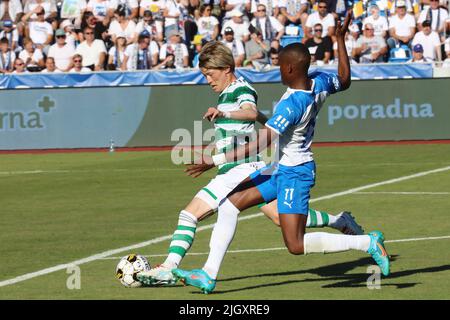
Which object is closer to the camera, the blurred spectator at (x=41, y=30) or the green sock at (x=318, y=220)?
the green sock at (x=318, y=220)

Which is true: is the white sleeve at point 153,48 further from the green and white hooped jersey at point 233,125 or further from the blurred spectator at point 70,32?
the green and white hooped jersey at point 233,125

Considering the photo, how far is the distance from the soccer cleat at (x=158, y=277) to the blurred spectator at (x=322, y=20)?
19610 mm

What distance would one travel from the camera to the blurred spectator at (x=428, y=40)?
28219mm

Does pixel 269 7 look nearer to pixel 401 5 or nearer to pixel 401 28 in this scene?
pixel 401 5

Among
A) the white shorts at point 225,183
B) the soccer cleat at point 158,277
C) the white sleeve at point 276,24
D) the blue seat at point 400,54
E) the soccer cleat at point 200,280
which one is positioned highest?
the white shorts at point 225,183

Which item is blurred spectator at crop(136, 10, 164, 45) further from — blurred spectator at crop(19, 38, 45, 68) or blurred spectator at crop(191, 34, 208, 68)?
blurred spectator at crop(19, 38, 45, 68)

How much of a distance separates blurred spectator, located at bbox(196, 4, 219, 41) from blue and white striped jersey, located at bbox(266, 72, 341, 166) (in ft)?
67.6

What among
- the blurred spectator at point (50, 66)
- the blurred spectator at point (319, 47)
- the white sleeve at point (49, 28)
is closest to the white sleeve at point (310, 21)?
the blurred spectator at point (319, 47)

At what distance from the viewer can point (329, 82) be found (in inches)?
400

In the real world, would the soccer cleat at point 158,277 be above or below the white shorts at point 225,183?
below

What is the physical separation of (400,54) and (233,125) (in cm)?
1860

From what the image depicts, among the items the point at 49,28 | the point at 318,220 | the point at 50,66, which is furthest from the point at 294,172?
the point at 49,28
